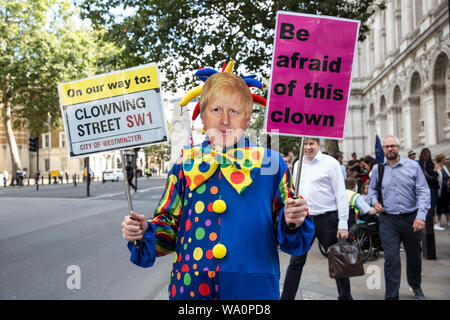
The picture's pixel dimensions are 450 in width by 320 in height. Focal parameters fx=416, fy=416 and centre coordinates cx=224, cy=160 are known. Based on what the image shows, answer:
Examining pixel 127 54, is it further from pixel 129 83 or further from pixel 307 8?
pixel 129 83

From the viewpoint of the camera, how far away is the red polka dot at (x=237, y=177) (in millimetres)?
2057

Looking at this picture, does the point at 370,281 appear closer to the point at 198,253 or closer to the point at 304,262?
the point at 304,262

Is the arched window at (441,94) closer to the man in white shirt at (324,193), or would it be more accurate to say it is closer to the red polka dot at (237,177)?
the man in white shirt at (324,193)

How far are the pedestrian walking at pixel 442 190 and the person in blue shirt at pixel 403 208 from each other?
6645 millimetres

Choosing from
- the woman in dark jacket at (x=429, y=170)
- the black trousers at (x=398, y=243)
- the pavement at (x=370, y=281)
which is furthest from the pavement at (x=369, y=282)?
the woman in dark jacket at (x=429, y=170)

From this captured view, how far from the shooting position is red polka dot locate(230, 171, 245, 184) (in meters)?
2.06

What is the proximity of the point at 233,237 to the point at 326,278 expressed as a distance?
14.4 feet

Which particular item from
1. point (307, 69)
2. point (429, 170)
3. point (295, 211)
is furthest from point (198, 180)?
point (429, 170)

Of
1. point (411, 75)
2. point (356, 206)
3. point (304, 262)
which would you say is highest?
point (411, 75)

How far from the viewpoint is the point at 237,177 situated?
207cm

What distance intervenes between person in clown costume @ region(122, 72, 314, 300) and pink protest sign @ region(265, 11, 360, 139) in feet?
0.55

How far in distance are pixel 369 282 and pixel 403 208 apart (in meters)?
1.49

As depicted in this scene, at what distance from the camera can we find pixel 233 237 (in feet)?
6.57

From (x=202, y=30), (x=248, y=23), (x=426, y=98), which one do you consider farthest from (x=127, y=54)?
(x=426, y=98)
